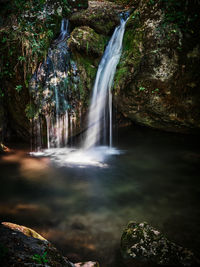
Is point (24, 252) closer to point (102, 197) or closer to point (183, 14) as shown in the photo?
point (102, 197)

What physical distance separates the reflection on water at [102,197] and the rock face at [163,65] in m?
1.64

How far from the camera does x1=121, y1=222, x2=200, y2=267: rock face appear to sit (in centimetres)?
240

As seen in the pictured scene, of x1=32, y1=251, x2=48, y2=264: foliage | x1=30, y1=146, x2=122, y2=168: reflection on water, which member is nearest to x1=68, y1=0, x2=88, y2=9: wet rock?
x1=30, y1=146, x2=122, y2=168: reflection on water

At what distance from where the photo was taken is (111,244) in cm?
294

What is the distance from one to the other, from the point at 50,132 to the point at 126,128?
3.24m

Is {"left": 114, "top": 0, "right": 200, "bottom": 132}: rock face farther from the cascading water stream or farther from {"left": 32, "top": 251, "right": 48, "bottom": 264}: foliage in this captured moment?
{"left": 32, "top": 251, "right": 48, "bottom": 264}: foliage

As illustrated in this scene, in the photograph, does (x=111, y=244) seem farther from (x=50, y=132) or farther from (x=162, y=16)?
(x=162, y=16)

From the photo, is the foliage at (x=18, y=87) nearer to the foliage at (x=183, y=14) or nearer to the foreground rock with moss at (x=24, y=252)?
the foliage at (x=183, y=14)

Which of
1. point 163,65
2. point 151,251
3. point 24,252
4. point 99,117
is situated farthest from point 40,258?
point 99,117

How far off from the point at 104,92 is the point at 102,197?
400 centimetres

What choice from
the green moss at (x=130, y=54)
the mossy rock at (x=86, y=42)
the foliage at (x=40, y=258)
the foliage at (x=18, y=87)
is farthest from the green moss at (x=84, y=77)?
the foliage at (x=40, y=258)

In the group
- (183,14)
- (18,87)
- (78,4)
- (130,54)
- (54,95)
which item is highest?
(78,4)

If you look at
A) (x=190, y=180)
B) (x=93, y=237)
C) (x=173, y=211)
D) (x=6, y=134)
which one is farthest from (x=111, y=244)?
(x=6, y=134)

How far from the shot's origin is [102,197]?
14.0 ft
